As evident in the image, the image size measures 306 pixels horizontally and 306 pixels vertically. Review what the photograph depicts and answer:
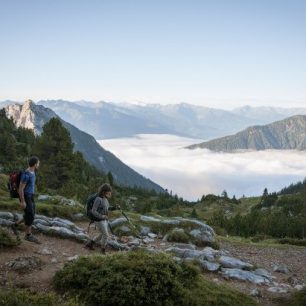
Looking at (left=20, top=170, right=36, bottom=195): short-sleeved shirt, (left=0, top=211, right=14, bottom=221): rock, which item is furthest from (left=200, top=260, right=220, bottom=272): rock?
(left=0, top=211, right=14, bottom=221): rock

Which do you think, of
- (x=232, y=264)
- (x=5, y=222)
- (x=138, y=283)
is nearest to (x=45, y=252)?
(x=5, y=222)

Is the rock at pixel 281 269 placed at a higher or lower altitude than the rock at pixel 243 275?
lower

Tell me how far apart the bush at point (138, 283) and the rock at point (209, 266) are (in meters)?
3.16

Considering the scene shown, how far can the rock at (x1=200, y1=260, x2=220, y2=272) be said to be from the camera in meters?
15.3

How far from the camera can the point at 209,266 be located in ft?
50.6

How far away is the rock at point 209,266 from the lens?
15336mm

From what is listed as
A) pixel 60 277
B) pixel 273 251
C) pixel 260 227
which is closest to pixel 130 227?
pixel 273 251

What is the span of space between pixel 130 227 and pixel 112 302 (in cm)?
1150

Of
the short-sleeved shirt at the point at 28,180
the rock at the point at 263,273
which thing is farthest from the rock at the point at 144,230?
the short-sleeved shirt at the point at 28,180

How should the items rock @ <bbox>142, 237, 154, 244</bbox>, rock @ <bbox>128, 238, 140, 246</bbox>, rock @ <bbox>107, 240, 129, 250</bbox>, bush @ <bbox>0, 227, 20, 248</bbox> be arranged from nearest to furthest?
bush @ <bbox>0, 227, 20, 248</bbox>
rock @ <bbox>107, 240, 129, 250</bbox>
rock @ <bbox>128, 238, 140, 246</bbox>
rock @ <bbox>142, 237, 154, 244</bbox>

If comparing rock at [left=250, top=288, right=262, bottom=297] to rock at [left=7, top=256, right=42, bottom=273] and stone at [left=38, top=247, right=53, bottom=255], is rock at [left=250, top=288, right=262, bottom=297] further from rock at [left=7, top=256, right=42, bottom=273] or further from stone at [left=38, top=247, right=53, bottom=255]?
stone at [left=38, top=247, right=53, bottom=255]

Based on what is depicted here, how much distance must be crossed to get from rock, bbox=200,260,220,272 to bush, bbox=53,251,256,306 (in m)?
3.16

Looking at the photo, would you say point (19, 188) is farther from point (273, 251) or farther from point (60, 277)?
point (273, 251)

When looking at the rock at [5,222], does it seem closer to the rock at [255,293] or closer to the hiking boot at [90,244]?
the hiking boot at [90,244]
